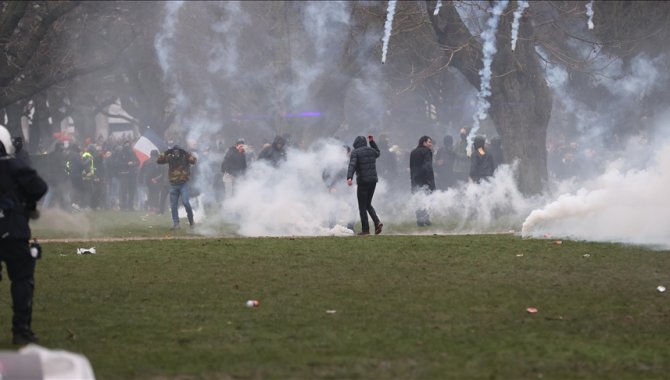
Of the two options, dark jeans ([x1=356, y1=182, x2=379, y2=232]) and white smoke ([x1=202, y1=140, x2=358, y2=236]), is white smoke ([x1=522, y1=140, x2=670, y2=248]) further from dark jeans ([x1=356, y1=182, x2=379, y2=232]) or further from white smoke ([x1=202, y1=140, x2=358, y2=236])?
white smoke ([x1=202, y1=140, x2=358, y2=236])

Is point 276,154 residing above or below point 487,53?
below

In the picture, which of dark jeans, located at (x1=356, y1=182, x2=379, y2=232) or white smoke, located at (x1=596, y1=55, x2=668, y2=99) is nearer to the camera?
dark jeans, located at (x1=356, y1=182, x2=379, y2=232)

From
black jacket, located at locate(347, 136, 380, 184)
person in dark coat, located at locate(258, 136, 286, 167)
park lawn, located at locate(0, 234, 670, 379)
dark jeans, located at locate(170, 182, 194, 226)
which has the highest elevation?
person in dark coat, located at locate(258, 136, 286, 167)

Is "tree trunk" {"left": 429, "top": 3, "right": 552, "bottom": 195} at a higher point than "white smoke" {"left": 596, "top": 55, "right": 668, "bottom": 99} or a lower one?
lower

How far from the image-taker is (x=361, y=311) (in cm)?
1155

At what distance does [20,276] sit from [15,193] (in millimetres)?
685

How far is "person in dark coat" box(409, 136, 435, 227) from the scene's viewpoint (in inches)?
948

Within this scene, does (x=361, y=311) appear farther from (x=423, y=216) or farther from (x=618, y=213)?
(x=423, y=216)

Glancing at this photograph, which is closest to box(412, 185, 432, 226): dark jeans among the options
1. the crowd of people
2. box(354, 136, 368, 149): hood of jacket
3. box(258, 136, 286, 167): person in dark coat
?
the crowd of people

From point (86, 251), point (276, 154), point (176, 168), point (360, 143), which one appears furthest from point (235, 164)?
point (86, 251)

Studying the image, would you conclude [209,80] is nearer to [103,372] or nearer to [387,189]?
[387,189]

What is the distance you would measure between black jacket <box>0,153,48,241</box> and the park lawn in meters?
1.01

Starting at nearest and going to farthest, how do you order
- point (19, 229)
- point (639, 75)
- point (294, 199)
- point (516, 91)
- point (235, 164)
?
point (19, 229)
point (294, 199)
point (235, 164)
point (516, 91)
point (639, 75)

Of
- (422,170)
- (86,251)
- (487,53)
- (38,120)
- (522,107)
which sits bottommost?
(86,251)
